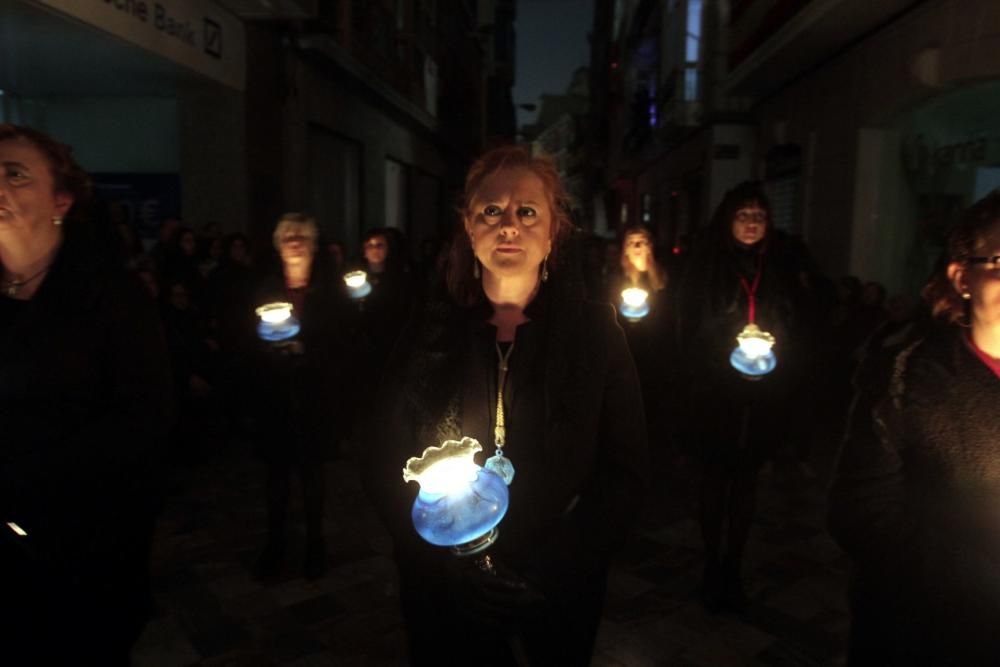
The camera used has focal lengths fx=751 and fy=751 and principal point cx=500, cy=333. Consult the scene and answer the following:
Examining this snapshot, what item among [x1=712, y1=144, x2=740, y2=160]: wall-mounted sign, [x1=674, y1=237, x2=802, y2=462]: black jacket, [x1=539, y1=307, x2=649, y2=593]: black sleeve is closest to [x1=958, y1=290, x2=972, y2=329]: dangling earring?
[x1=539, y1=307, x2=649, y2=593]: black sleeve

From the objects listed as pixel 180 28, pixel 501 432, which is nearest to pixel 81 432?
pixel 501 432

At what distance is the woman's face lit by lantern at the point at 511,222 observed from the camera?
209 centimetres

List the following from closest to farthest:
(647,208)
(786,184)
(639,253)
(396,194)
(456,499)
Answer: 1. (456,499)
2. (639,253)
3. (786,184)
4. (396,194)
5. (647,208)

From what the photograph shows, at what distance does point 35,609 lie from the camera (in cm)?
211

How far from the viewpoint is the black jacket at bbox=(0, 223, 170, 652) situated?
209 cm

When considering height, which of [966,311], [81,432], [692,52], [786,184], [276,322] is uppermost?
[692,52]

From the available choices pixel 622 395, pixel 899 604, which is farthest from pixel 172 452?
pixel 899 604

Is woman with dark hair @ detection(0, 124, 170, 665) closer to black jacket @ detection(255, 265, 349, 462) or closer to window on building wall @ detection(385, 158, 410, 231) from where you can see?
black jacket @ detection(255, 265, 349, 462)

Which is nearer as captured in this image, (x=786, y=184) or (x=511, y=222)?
(x=511, y=222)

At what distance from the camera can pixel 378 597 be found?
404 cm

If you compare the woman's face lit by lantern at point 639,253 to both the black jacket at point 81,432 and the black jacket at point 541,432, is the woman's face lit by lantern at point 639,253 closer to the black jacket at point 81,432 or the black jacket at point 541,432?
the black jacket at point 541,432

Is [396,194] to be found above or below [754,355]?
above

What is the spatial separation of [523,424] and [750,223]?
7.84 feet

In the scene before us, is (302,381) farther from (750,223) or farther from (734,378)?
(750,223)
